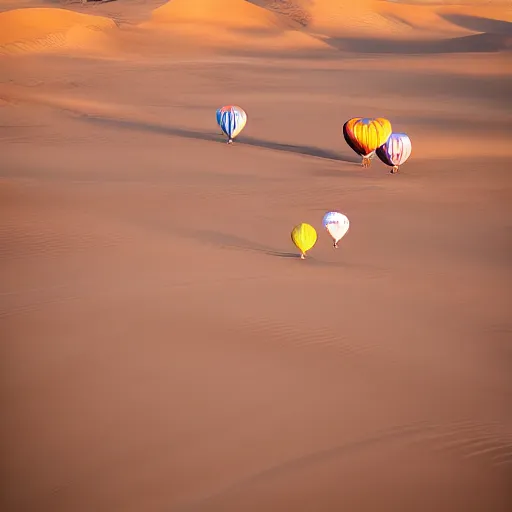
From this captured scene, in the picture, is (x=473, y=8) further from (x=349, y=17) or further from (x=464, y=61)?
(x=464, y=61)

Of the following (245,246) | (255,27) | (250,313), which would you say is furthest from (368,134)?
(255,27)

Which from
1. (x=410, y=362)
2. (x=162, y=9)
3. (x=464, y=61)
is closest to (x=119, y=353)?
(x=410, y=362)

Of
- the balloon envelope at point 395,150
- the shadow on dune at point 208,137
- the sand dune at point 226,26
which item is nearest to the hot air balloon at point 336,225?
the balloon envelope at point 395,150

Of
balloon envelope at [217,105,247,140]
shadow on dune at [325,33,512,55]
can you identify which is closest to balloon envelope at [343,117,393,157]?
balloon envelope at [217,105,247,140]

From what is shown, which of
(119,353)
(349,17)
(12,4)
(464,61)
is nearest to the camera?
(119,353)

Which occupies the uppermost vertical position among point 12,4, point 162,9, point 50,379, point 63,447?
point 12,4

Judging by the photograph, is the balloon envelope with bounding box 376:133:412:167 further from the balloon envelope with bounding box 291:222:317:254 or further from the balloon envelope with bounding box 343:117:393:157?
the balloon envelope with bounding box 291:222:317:254

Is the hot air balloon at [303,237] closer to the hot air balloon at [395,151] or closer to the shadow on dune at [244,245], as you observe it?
the shadow on dune at [244,245]
